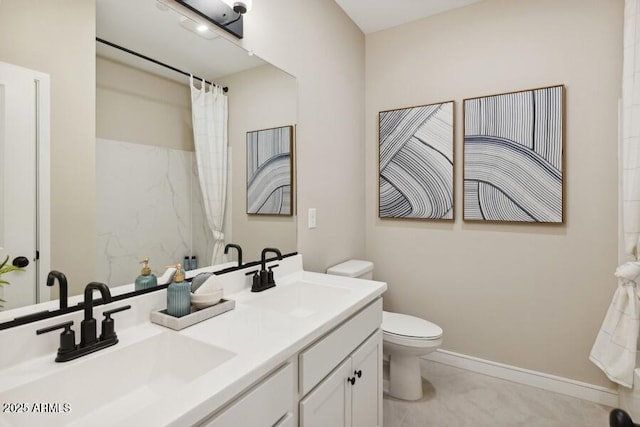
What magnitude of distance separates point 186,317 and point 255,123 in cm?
101

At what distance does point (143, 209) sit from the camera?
1172 mm

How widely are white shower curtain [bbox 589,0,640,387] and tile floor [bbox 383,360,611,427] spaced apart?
0.34 meters

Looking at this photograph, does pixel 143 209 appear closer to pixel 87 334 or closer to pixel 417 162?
pixel 87 334

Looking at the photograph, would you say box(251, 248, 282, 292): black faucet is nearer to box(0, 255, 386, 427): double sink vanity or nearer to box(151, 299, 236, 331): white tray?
box(0, 255, 386, 427): double sink vanity

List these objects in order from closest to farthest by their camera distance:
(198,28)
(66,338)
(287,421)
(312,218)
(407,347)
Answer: (66,338) → (287,421) → (198,28) → (407,347) → (312,218)

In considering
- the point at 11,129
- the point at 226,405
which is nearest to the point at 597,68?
the point at 226,405

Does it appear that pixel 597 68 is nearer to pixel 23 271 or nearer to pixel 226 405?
pixel 226 405

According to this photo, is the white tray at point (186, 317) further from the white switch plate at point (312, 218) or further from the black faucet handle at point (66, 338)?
the white switch plate at point (312, 218)

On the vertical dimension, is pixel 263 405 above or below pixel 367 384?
above

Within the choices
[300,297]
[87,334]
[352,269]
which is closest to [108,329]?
[87,334]

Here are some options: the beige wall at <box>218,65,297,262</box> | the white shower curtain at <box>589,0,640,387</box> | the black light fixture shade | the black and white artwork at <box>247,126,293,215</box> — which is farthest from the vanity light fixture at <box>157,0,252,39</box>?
the white shower curtain at <box>589,0,640,387</box>

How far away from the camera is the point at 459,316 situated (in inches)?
94.8

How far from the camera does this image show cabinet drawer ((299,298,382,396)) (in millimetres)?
1042

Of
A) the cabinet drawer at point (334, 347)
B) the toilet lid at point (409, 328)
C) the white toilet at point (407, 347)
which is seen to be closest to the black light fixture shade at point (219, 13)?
the cabinet drawer at point (334, 347)
